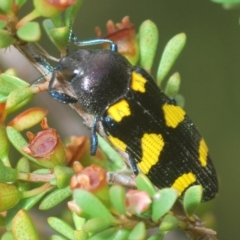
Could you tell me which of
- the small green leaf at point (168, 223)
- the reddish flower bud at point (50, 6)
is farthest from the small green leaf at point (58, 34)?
the small green leaf at point (168, 223)

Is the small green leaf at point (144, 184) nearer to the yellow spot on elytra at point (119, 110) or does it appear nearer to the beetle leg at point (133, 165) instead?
the beetle leg at point (133, 165)

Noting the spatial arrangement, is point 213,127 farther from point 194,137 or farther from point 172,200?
point 172,200

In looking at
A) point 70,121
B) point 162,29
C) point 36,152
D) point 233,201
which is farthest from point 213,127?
point 36,152

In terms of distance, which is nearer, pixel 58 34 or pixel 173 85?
pixel 58 34

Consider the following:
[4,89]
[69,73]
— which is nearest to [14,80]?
[4,89]

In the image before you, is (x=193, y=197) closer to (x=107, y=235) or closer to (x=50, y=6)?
(x=107, y=235)
